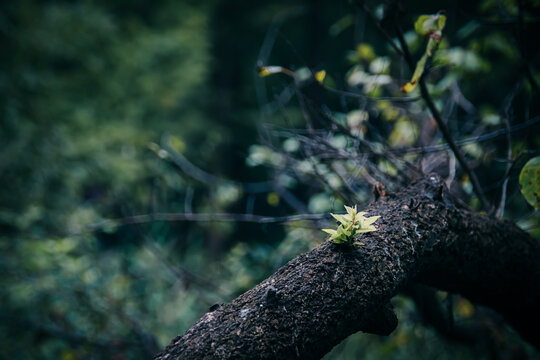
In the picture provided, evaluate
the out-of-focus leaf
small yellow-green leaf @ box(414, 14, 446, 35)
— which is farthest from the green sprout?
small yellow-green leaf @ box(414, 14, 446, 35)

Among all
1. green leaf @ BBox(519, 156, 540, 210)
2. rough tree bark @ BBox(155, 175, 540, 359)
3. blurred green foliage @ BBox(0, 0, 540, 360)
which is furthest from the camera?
blurred green foliage @ BBox(0, 0, 540, 360)

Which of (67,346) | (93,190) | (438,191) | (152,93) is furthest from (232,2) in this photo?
(438,191)

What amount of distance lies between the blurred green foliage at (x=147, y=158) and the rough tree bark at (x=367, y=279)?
1.52 feet

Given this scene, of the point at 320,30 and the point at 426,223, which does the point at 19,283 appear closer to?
the point at 426,223

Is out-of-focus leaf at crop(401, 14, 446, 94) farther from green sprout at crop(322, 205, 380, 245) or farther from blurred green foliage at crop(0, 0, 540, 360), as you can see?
green sprout at crop(322, 205, 380, 245)

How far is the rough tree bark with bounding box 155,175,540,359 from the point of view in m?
0.76

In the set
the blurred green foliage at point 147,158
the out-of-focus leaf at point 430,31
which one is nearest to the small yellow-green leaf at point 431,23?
the out-of-focus leaf at point 430,31

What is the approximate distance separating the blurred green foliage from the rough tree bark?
463 mm

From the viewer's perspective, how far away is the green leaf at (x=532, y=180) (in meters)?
1.05

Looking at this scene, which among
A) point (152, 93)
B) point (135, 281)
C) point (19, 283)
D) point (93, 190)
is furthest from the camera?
point (152, 93)

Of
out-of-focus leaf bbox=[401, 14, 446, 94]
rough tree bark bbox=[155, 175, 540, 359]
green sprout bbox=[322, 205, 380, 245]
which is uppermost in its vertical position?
out-of-focus leaf bbox=[401, 14, 446, 94]

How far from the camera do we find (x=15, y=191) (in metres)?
3.79

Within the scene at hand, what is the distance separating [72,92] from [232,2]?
16.2ft

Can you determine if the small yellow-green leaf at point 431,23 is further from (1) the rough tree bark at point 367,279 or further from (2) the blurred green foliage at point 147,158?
(1) the rough tree bark at point 367,279
